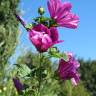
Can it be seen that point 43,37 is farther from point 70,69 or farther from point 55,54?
point 70,69

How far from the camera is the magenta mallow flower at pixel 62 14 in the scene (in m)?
2.43

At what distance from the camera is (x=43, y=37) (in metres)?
2.36

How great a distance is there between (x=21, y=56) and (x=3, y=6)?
4.02 metres

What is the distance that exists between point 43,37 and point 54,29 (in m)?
0.07

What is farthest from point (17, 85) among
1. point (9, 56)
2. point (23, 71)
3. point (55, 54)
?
point (9, 56)

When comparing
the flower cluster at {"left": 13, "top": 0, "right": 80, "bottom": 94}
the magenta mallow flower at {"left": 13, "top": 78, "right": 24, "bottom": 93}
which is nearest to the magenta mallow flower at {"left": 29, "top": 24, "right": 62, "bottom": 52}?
the flower cluster at {"left": 13, "top": 0, "right": 80, "bottom": 94}

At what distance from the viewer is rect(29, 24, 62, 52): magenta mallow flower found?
7.73ft

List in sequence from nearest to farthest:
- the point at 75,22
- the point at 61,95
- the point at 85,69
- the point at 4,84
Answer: the point at 75,22, the point at 4,84, the point at 61,95, the point at 85,69

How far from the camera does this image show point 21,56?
1130 cm

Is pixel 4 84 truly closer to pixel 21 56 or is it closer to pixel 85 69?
pixel 21 56

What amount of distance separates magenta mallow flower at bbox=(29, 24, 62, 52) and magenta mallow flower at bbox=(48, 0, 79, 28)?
3.9 inches

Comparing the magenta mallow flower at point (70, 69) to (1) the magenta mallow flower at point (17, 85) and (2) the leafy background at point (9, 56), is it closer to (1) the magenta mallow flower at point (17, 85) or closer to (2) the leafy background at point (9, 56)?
(1) the magenta mallow flower at point (17, 85)

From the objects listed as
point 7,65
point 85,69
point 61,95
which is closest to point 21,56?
point 7,65

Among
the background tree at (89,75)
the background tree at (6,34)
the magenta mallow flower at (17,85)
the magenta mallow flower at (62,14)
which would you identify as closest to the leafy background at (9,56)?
the background tree at (6,34)
